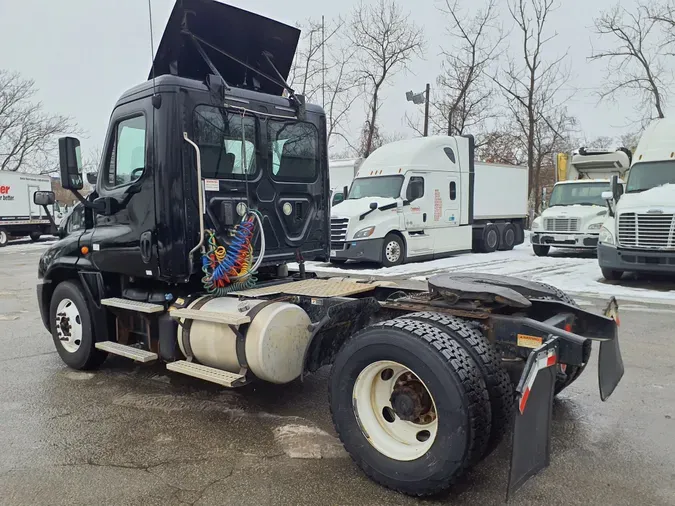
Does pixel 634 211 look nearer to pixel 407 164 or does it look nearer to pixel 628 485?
pixel 407 164

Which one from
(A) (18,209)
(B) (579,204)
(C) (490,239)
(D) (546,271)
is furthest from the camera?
(A) (18,209)

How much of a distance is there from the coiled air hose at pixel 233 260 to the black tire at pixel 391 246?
30.5ft

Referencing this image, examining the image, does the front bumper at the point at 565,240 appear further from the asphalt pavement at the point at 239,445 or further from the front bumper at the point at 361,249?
the asphalt pavement at the point at 239,445

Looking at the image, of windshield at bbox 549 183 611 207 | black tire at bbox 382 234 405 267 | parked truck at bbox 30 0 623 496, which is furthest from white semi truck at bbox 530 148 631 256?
parked truck at bbox 30 0 623 496

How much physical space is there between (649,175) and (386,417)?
10568 mm

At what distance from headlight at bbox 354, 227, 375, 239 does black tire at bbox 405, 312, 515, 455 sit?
1051cm

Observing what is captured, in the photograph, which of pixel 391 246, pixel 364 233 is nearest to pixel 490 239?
pixel 391 246

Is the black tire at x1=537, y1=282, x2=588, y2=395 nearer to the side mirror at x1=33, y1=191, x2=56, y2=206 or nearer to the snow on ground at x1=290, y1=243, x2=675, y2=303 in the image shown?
A: the snow on ground at x1=290, y1=243, x2=675, y2=303

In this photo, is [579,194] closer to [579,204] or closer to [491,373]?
[579,204]

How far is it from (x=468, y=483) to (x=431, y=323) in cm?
96

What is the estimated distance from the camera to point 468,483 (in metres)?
3.31

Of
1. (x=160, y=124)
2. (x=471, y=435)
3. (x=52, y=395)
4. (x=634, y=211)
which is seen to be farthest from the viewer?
(x=634, y=211)

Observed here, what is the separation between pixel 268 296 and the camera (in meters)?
4.60

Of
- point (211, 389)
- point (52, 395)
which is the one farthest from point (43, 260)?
point (211, 389)
